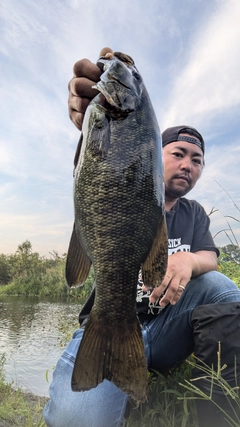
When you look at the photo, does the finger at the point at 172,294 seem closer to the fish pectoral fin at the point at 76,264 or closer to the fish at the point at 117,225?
the fish at the point at 117,225

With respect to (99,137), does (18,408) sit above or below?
below

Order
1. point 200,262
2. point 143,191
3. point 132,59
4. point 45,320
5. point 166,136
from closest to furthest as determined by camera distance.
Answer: point 143,191, point 132,59, point 200,262, point 166,136, point 45,320

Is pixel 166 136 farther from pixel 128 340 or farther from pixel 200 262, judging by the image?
pixel 128 340

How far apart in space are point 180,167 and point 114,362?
5.98 ft

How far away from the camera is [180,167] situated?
304cm

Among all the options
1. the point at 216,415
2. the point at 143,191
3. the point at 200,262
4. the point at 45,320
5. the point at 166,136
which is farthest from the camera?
the point at 45,320

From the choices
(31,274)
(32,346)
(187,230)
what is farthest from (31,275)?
(187,230)

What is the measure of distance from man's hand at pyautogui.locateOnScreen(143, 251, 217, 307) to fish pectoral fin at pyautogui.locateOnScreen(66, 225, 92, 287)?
16.2 inches

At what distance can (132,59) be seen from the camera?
1.96 metres

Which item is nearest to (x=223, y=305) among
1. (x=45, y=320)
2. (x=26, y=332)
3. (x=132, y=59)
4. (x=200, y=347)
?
(x=200, y=347)

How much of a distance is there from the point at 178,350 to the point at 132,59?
195 cm

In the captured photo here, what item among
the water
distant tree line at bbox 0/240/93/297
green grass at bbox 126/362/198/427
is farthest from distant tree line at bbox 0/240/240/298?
green grass at bbox 126/362/198/427

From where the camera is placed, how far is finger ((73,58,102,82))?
6.41ft

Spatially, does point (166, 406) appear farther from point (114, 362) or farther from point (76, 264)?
point (76, 264)
